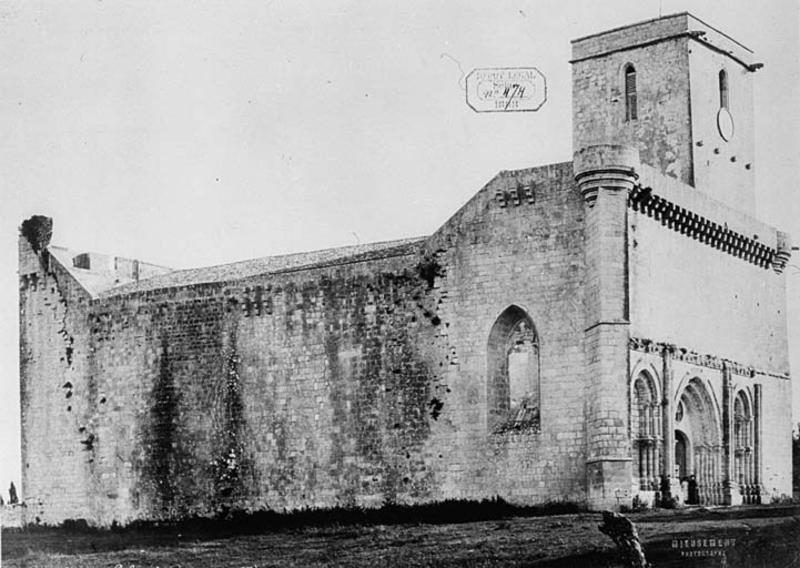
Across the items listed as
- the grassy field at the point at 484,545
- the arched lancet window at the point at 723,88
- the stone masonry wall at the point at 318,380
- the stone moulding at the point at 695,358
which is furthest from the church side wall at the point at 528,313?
the arched lancet window at the point at 723,88

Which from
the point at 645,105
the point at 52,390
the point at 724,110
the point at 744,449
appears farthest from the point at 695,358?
the point at 52,390

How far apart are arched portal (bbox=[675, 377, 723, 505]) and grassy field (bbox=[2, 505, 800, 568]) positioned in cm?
168

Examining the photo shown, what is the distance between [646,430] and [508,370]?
3233 mm

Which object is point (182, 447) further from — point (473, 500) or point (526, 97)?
point (526, 97)

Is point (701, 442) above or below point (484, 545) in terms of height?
above

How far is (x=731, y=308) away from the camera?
31031 mm

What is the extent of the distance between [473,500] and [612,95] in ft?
34.1

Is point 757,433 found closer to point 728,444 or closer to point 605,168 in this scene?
point 728,444

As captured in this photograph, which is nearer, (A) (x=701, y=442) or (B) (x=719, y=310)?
(A) (x=701, y=442)

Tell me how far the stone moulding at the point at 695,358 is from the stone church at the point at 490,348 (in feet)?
0.19

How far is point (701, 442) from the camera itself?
29.9 metres

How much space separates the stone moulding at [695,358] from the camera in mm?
26969

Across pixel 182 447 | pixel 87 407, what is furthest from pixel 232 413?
pixel 87 407

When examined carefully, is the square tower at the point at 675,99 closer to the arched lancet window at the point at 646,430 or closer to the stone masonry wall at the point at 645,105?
the stone masonry wall at the point at 645,105
